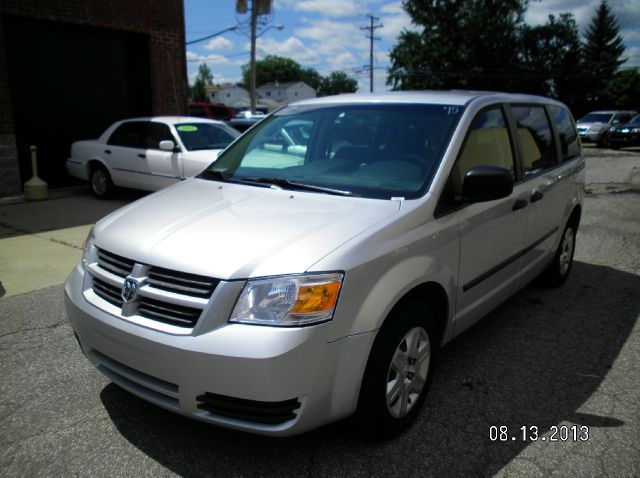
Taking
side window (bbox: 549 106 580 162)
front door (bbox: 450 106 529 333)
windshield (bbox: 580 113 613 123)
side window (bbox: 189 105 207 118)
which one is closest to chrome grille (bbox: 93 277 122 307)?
front door (bbox: 450 106 529 333)

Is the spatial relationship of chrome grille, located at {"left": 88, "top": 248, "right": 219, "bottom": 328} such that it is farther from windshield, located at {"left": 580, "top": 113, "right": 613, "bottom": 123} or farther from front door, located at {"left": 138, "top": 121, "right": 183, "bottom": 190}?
windshield, located at {"left": 580, "top": 113, "right": 613, "bottom": 123}

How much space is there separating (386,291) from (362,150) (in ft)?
4.03

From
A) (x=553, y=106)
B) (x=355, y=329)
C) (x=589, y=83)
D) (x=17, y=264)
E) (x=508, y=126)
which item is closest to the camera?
(x=355, y=329)


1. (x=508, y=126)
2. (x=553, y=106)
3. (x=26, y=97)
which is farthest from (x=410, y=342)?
(x=26, y=97)

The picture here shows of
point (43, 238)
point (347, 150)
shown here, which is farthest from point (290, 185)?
point (43, 238)

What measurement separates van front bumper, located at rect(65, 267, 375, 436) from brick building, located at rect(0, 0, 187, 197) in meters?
7.81

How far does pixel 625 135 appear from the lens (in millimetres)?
22328

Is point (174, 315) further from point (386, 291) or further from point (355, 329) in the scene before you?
point (386, 291)

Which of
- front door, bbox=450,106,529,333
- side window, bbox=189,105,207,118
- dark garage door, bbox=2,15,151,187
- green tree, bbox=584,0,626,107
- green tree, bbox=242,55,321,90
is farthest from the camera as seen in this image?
green tree, bbox=242,55,321,90

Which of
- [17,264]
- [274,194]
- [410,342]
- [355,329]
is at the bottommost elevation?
[17,264]

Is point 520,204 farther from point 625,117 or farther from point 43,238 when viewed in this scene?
point 625,117

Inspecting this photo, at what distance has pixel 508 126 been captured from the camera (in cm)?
378

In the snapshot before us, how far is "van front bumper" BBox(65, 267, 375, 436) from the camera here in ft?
7.13

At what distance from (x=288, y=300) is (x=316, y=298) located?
0.12 meters
